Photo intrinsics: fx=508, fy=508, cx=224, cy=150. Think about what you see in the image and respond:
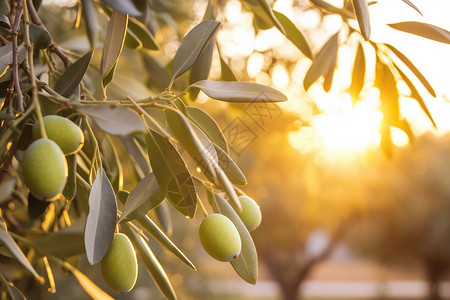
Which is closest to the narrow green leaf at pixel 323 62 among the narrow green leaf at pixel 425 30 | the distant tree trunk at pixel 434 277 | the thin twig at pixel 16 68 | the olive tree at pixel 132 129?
the olive tree at pixel 132 129

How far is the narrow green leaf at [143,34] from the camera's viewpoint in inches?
35.5

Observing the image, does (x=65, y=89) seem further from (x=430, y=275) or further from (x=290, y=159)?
(x=430, y=275)

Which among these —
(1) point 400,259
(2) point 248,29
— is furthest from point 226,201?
(1) point 400,259

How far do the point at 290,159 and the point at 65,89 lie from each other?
31.7ft

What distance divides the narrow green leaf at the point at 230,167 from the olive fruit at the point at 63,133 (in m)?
0.16

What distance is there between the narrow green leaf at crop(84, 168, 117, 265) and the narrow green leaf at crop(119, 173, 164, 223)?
32 mm

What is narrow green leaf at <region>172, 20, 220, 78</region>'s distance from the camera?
61 cm

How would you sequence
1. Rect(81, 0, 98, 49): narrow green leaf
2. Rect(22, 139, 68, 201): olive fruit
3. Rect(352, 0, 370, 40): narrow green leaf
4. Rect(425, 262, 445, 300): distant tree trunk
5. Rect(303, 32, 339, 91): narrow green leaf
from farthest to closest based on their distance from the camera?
Rect(425, 262, 445, 300): distant tree trunk → Rect(303, 32, 339, 91): narrow green leaf → Rect(81, 0, 98, 49): narrow green leaf → Rect(352, 0, 370, 40): narrow green leaf → Rect(22, 139, 68, 201): olive fruit

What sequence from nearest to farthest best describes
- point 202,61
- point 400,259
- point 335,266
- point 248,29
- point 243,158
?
point 202,61 → point 248,29 → point 243,158 → point 400,259 → point 335,266

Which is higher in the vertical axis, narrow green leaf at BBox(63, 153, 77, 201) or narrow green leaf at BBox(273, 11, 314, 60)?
narrow green leaf at BBox(273, 11, 314, 60)

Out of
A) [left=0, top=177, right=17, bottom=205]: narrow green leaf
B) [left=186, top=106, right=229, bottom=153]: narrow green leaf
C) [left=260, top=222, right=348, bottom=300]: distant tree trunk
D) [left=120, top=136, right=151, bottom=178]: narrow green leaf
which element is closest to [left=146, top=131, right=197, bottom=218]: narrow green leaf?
[left=186, top=106, right=229, bottom=153]: narrow green leaf

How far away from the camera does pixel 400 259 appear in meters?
13.2

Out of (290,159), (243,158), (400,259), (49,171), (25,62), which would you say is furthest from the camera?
(400,259)

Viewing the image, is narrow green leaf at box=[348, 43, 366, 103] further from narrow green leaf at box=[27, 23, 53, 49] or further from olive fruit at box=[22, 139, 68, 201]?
olive fruit at box=[22, 139, 68, 201]
